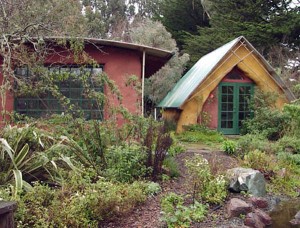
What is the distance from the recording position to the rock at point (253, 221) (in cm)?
518

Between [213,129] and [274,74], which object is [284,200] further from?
[274,74]

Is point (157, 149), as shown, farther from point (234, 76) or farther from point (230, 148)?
point (234, 76)

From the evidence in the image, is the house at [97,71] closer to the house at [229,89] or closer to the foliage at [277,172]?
the house at [229,89]

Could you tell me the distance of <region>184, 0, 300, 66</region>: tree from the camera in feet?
67.4

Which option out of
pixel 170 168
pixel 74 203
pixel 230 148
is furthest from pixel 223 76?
pixel 74 203

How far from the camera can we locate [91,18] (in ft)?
97.7

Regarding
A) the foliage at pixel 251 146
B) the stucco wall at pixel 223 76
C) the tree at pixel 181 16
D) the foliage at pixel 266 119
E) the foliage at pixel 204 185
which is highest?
the tree at pixel 181 16

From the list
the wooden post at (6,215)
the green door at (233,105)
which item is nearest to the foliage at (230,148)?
the green door at (233,105)

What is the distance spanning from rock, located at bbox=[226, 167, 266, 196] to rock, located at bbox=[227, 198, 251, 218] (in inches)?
27.9

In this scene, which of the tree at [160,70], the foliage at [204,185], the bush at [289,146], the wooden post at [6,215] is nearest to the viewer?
the wooden post at [6,215]

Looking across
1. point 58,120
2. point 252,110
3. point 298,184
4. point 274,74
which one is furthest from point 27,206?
point 274,74

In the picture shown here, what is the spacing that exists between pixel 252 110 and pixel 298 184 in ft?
22.0

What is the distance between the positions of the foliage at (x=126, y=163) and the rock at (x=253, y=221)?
1.90 m

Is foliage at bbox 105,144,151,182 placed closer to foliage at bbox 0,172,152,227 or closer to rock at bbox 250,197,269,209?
foliage at bbox 0,172,152,227
